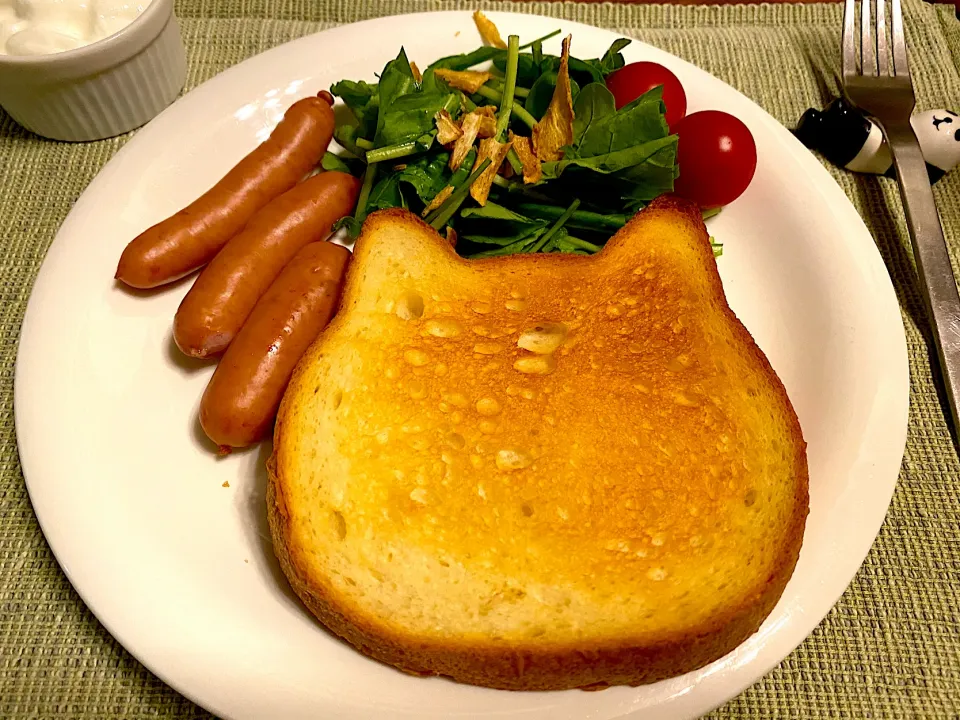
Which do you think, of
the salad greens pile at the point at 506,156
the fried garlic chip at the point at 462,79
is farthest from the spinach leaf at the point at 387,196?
the fried garlic chip at the point at 462,79

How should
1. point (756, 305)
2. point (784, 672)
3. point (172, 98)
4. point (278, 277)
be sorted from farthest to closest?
point (172, 98) < point (756, 305) < point (278, 277) < point (784, 672)

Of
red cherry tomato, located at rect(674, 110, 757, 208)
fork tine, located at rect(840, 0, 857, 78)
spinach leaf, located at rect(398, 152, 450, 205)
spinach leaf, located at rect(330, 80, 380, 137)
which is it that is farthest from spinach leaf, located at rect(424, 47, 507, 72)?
fork tine, located at rect(840, 0, 857, 78)

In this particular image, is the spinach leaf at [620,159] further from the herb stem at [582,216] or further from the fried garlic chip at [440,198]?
the fried garlic chip at [440,198]

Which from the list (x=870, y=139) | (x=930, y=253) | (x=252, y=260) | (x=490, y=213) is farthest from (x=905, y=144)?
(x=252, y=260)

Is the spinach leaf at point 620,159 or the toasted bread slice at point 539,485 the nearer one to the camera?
the toasted bread slice at point 539,485

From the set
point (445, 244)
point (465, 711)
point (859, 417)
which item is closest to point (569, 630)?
point (465, 711)

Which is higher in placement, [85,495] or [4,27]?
[4,27]

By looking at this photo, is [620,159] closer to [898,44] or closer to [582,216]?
[582,216]

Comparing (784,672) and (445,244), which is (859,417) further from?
(445,244)
